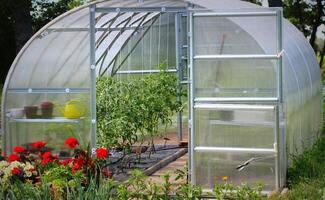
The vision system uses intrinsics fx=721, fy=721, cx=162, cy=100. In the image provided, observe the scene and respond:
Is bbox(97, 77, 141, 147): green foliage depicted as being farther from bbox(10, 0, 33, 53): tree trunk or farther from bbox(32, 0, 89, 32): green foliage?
bbox(32, 0, 89, 32): green foliage

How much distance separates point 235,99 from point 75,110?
2002 mm

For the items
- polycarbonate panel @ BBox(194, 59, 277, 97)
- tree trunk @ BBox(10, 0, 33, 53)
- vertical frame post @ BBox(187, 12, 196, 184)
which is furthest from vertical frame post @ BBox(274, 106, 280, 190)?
tree trunk @ BBox(10, 0, 33, 53)

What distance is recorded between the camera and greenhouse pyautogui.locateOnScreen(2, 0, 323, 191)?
7.59 m

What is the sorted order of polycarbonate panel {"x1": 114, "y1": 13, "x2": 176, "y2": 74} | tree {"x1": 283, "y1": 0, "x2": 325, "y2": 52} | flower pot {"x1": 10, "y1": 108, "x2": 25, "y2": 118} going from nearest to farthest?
1. flower pot {"x1": 10, "y1": 108, "x2": 25, "y2": 118}
2. polycarbonate panel {"x1": 114, "y1": 13, "x2": 176, "y2": 74}
3. tree {"x1": 283, "y1": 0, "x2": 325, "y2": 52}

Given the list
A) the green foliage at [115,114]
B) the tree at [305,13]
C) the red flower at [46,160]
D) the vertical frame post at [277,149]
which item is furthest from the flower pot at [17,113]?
the tree at [305,13]

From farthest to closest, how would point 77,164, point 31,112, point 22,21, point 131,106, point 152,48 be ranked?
point 22,21
point 152,48
point 131,106
point 31,112
point 77,164

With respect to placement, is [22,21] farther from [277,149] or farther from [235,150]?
[277,149]

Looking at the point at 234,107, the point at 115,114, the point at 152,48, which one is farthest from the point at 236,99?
the point at 152,48

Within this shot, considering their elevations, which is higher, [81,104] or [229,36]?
[229,36]

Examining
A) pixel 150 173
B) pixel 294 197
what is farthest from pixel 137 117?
pixel 294 197

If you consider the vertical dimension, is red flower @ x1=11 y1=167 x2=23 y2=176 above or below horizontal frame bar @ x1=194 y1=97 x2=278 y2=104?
below

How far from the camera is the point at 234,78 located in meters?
7.76

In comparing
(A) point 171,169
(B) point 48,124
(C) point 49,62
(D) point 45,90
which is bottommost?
(A) point 171,169

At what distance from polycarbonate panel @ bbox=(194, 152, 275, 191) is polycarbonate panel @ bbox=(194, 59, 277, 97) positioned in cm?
66
